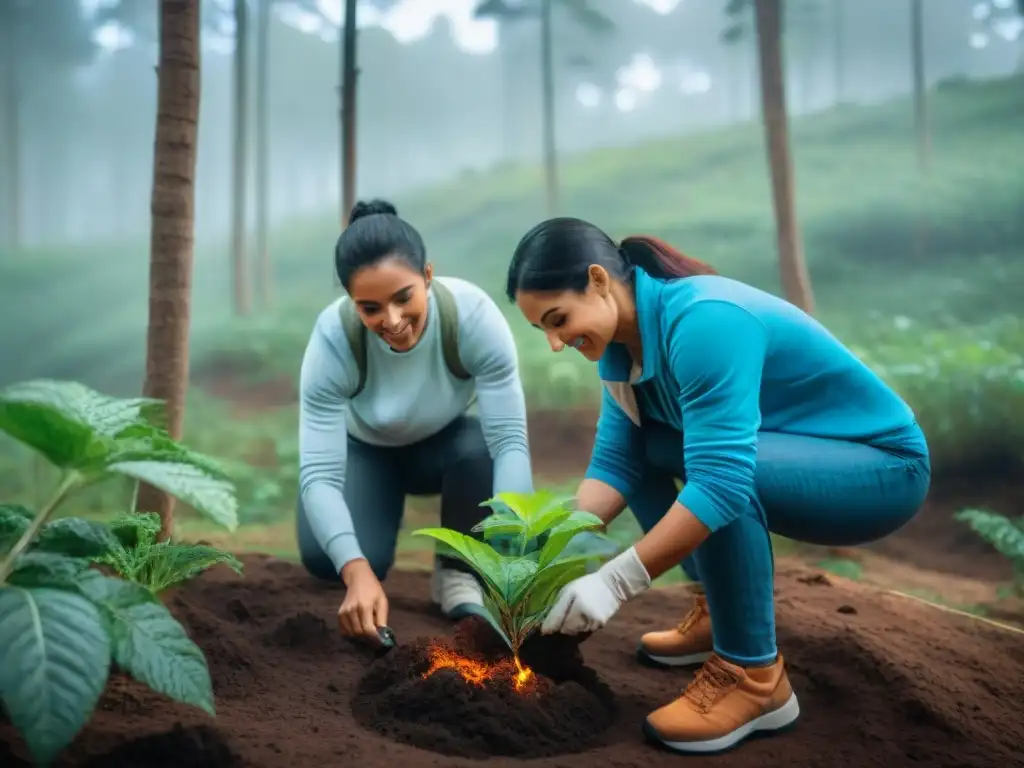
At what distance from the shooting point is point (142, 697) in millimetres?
1544

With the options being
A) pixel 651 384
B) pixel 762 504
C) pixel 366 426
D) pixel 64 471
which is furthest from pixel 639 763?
pixel 366 426

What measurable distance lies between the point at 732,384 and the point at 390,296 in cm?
81

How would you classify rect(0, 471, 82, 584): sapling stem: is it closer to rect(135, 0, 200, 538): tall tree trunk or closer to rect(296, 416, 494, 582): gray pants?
rect(296, 416, 494, 582): gray pants

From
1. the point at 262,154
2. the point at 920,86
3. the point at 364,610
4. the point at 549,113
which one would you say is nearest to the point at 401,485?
the point at 364,610

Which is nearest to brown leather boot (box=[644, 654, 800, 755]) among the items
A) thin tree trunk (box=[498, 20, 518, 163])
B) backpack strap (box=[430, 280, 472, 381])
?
backpack strap (box=[430, 280, 472, 381])

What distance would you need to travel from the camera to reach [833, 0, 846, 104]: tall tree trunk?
6688mm

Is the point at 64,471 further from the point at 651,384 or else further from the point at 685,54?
the point at 685,54

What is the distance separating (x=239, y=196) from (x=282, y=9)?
5.53ft

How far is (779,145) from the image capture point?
13.9ft

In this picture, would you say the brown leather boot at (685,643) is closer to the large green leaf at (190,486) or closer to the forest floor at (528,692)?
the forest floor at (528,692)

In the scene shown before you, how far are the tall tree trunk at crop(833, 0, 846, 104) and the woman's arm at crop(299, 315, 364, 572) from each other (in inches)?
231

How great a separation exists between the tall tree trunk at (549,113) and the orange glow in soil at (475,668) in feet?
19.8

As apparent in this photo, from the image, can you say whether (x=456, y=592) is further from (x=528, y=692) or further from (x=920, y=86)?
(x=920, y=86)

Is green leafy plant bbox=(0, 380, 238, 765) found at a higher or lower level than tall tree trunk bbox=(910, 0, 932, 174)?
lower
